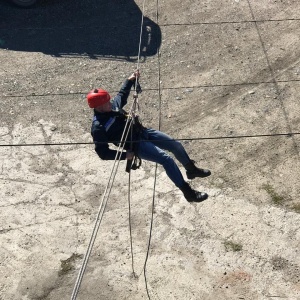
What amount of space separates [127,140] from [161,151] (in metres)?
0.52

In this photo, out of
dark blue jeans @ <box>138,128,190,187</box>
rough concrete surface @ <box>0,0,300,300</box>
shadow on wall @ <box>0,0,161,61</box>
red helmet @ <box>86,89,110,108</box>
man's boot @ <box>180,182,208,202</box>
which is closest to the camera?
red helmet @ <box>86,89,110,108</box>

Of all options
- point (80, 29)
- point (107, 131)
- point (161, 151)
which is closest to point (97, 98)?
point (107, 131)

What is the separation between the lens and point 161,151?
7988mm

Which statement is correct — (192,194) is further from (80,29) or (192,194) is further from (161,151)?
(80,29)

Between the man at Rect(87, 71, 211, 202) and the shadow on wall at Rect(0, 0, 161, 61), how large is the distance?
5.56 metres

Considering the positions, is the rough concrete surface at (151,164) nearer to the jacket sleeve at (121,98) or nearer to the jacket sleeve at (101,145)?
the jacket sleeve at (101,145)

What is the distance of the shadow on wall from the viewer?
45.3ft

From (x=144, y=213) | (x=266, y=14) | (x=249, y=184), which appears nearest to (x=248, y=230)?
(x=249, y=184)

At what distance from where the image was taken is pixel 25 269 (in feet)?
29.8

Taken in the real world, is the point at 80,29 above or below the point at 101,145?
below

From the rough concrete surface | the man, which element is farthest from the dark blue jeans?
the rough concrete surface

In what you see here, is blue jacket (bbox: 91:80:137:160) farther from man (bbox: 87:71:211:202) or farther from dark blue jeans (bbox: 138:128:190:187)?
dark blue jeans (bbox: 138:128:190:187)

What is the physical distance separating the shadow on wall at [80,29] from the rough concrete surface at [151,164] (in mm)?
49

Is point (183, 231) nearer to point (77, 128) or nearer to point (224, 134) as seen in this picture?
point (224, 134)
